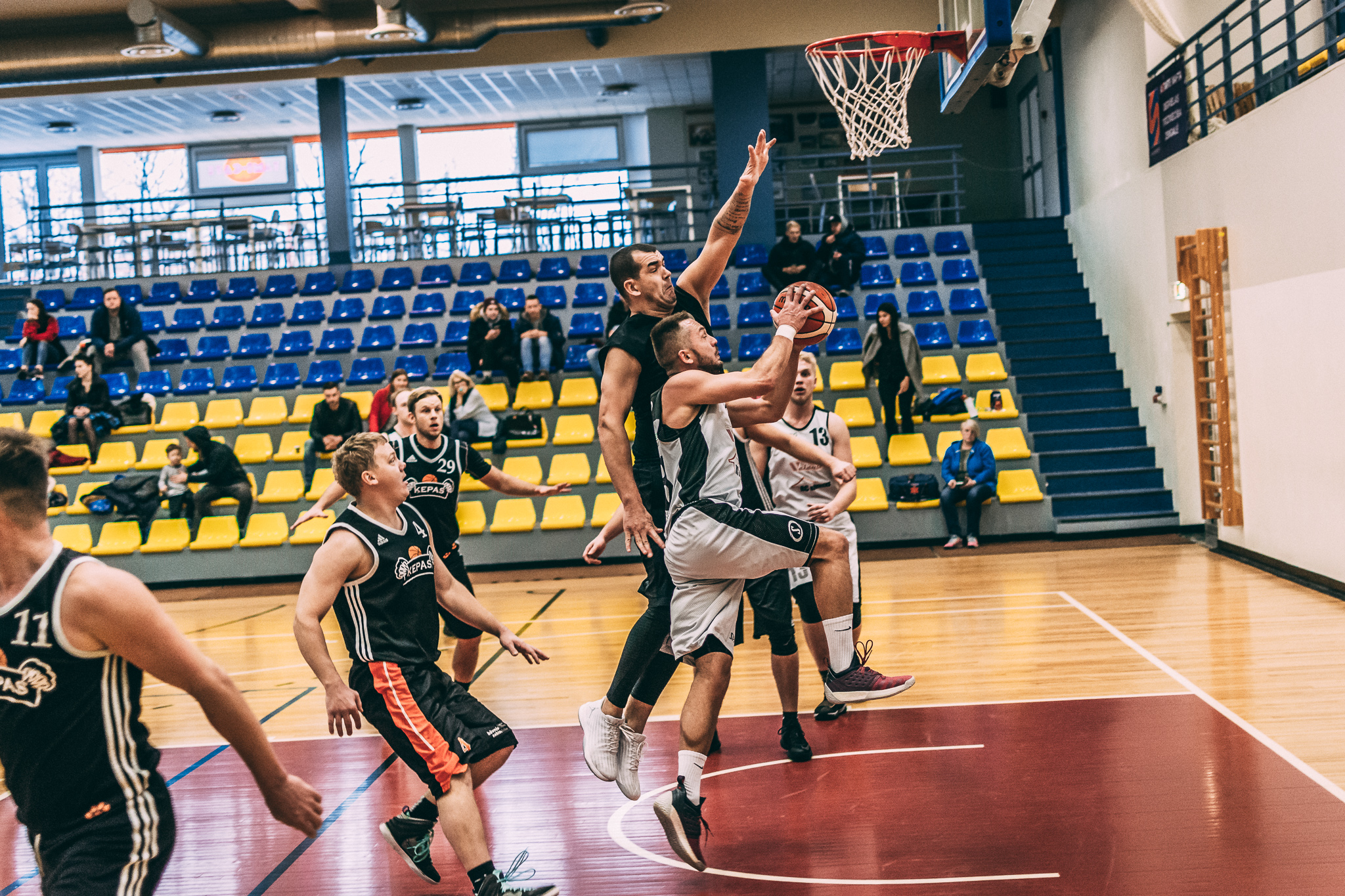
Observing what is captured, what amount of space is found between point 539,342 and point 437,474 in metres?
7.23

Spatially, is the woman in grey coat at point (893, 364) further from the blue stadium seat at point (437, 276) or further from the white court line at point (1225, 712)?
the blue stadium seat at point (437, 276)

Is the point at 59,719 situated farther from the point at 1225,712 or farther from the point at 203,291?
the point at 203,291

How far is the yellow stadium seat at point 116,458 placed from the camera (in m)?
12.3

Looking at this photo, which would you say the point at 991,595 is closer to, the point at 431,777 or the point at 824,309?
the point at 824,309

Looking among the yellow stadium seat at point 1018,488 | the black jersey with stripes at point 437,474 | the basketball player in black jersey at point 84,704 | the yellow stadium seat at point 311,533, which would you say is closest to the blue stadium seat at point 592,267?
the yellow stadium seat at point 311,533

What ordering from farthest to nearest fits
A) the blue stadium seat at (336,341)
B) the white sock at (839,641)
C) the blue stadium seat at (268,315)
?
the blue stadium seat at (268,315) < the blue stadium seat at (336,341) < the white sock at (839,641)

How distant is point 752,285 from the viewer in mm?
13875

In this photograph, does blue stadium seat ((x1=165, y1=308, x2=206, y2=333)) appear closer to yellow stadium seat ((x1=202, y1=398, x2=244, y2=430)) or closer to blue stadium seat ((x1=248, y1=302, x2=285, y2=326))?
blue stadium seat ((x1=248, y1=302, x2=285, y2=326))

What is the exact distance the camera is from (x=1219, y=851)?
11.4ft

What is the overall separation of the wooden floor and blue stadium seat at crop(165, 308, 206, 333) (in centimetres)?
800

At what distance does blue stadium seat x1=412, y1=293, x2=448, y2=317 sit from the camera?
1413 centimetres

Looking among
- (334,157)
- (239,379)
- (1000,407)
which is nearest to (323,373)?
(239,379)

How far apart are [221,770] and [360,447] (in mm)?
2600

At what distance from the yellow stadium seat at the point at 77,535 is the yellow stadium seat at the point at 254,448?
1353mm
